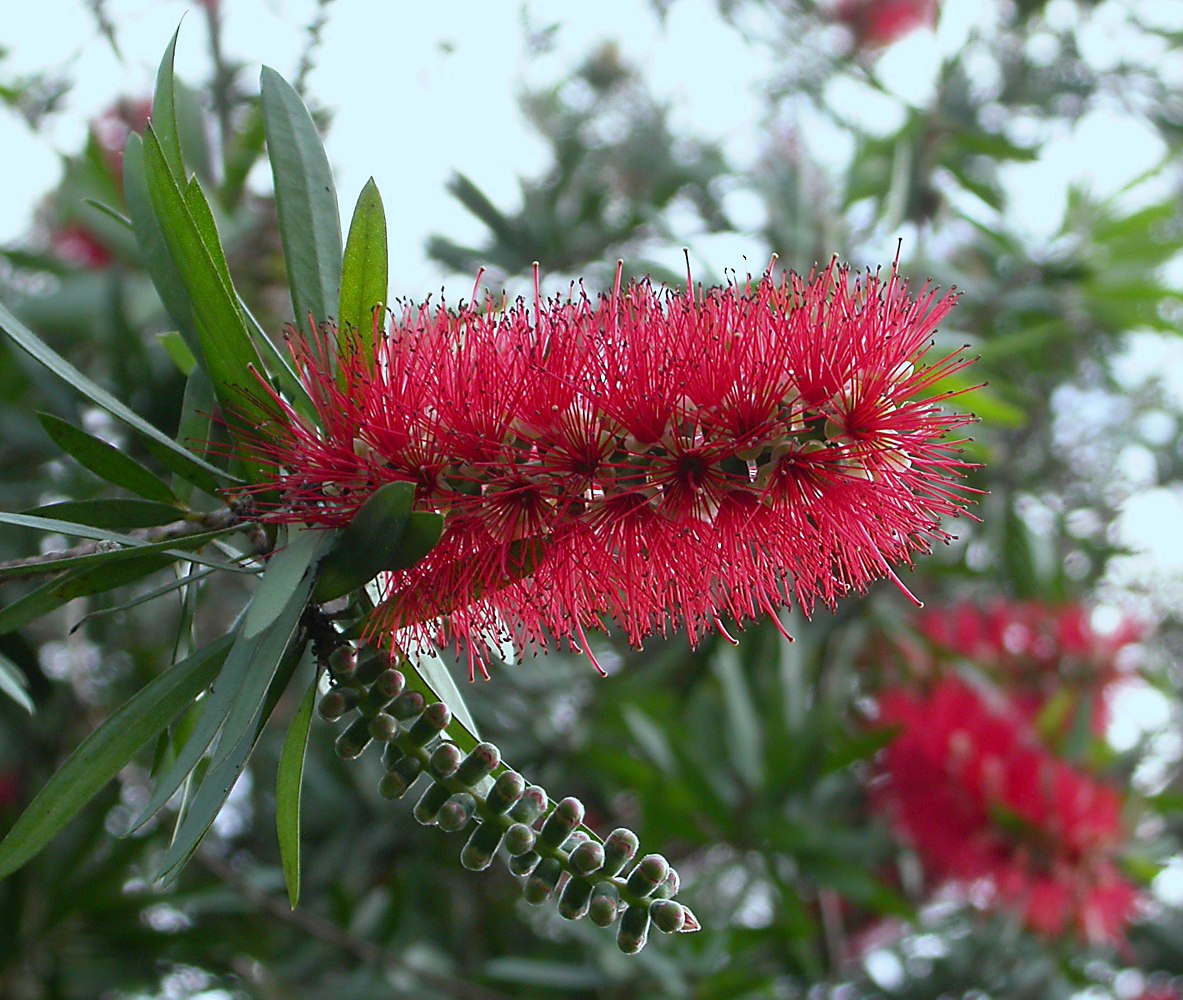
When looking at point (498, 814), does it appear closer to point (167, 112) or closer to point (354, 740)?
point (354, 740)

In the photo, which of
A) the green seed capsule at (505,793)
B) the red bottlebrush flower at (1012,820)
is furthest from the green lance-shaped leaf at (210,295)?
the red bottlebrush flower at (1012,820)

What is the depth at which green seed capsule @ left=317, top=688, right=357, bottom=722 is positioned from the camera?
46.3 inches

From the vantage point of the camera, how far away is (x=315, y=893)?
3031 mm

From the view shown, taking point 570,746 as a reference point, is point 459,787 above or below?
below

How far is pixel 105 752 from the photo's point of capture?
1.12 m

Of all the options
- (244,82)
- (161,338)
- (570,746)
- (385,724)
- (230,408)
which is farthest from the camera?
(244,82)

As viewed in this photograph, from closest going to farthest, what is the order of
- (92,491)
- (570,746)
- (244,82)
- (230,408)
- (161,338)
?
(230,408) < (161,338) < (92,491) < (570,746) < (244,82)

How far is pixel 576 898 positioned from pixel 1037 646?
3.26 m

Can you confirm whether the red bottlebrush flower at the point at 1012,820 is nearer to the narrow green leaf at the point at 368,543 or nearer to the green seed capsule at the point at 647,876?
the green seed capsule at the point at 647,876

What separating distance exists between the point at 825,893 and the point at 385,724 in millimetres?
2305

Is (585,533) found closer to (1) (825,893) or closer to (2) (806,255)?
(2) (806,255)

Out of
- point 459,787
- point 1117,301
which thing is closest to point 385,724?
point 459,787

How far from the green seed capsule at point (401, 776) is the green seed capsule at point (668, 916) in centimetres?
27

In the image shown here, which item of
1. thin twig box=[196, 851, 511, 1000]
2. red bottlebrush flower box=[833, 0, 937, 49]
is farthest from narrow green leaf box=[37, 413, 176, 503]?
red bottlebrush flower box=[833, 0, 937, 49]
